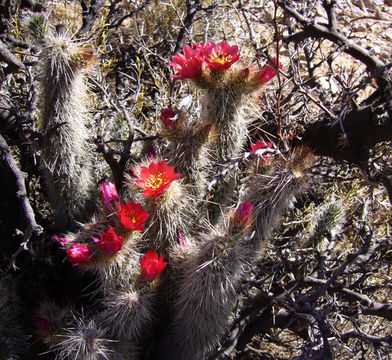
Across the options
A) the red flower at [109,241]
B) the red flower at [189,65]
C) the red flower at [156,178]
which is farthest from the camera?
the red flower at [189,65]

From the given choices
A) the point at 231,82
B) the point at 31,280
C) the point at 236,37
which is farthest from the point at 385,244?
the point at 236,37

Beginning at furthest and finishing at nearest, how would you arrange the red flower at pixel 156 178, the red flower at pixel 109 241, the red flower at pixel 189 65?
the red flower at pixel 189 65 → the red flower at pixel 156 178 → the red flower at pixel 109 241

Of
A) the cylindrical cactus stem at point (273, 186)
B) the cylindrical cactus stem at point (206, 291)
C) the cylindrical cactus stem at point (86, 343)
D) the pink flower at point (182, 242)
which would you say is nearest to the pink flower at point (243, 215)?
the cylindrical cactus stem at point (206, 291)

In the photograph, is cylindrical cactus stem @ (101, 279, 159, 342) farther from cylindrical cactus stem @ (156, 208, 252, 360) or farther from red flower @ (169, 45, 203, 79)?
red flower @ (169, 45, 203, 79)

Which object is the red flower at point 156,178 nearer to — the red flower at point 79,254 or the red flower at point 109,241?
the red flower at point 109,241

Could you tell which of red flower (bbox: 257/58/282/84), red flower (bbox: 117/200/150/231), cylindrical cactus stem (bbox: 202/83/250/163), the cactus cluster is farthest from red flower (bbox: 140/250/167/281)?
red flower (bbox: 257/58/282/84)

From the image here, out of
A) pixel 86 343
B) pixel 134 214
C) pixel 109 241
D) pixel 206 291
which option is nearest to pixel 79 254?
pixel 109 241
